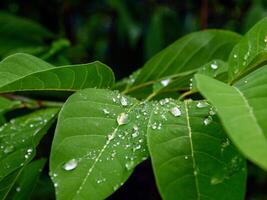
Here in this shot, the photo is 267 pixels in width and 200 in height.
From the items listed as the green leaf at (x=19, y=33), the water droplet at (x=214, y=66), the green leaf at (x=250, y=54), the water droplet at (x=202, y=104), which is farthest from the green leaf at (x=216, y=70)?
the green leaf at (x=19, y=33)

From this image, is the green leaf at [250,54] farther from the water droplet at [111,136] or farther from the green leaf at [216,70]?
the water droplet at [111,136]

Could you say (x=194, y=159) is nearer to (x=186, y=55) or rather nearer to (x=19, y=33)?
(x=186, y=55)

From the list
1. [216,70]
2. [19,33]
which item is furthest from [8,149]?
[19,33]

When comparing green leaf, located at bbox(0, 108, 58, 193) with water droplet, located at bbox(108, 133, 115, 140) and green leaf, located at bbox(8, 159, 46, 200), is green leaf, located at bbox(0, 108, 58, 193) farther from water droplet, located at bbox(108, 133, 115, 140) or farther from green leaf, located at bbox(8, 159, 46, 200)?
water droplet, located at bbox(108, 133, 115, 140)

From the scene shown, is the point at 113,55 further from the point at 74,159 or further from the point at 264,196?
the point at 74,159

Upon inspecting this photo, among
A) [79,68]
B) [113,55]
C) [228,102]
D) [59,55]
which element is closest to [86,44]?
[113,55]

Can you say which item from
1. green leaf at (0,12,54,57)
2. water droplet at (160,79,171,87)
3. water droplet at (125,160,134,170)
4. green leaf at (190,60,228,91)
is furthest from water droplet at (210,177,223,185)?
green leaf at (0,12,54,57)
